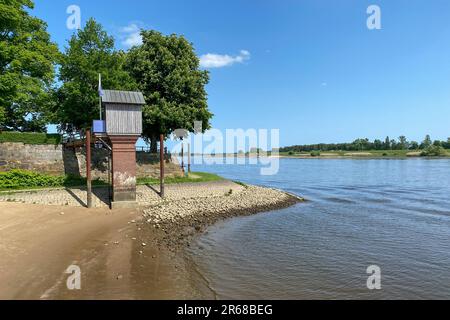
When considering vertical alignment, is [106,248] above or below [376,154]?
below

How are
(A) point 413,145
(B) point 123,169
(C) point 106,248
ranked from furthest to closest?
(A) point 413,145 < (B) point 123,169 < (C) point 106,248

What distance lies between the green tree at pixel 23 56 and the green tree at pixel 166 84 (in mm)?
8609

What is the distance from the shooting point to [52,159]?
107ft

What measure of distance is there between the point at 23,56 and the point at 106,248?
2464 centimetres

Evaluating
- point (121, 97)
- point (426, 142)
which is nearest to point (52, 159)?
point (121, 97)

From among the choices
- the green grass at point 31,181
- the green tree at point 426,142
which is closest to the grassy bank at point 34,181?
the green grass at point 31,181

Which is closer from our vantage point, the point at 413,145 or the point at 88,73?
the point at 88,73

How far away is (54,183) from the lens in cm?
2897

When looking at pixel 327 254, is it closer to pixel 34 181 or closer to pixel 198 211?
pixel 198 211

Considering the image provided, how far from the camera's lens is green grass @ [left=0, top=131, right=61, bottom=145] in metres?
30.8

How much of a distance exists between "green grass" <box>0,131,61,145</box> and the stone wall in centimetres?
40

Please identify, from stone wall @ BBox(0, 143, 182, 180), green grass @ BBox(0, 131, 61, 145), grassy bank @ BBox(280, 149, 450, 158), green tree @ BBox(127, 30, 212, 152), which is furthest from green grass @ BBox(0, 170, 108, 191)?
grassy bank @ BBox(280, 149, 450, 158)
